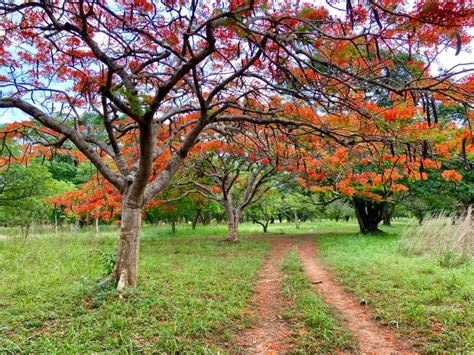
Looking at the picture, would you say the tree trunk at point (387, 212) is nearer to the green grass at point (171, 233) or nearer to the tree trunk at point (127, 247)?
the green grass at point (171, 233)

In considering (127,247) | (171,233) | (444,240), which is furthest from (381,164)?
(171,233)

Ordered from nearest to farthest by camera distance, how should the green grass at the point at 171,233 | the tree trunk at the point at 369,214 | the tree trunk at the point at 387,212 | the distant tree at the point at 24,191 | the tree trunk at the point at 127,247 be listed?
the tree trunk at the point at 127,247 < the green grass at the point at 171,233 < the distant tree at the point at 24,191 < the tree trunk at the point at 369,214 < the tree trunk at the point at 387,212

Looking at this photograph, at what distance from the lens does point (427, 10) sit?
2.82 meters

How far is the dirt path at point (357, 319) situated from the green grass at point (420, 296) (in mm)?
164

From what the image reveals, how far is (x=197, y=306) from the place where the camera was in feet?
15.6

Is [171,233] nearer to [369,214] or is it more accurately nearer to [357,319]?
[369,214]

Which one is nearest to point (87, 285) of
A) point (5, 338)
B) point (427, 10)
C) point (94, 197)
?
point (5, 338)

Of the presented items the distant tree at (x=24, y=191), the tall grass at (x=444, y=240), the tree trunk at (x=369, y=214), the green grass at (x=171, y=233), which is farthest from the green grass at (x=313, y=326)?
the tree trunk at (x=369, y=214)

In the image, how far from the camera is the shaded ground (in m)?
3.72

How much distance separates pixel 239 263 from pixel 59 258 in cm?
431

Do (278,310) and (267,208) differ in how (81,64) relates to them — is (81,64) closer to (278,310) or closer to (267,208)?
(278,310)

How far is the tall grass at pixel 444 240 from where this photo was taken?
7375 mm

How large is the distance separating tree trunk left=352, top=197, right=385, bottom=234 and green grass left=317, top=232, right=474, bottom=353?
32.8 feet

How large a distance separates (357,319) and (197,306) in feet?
6.83
